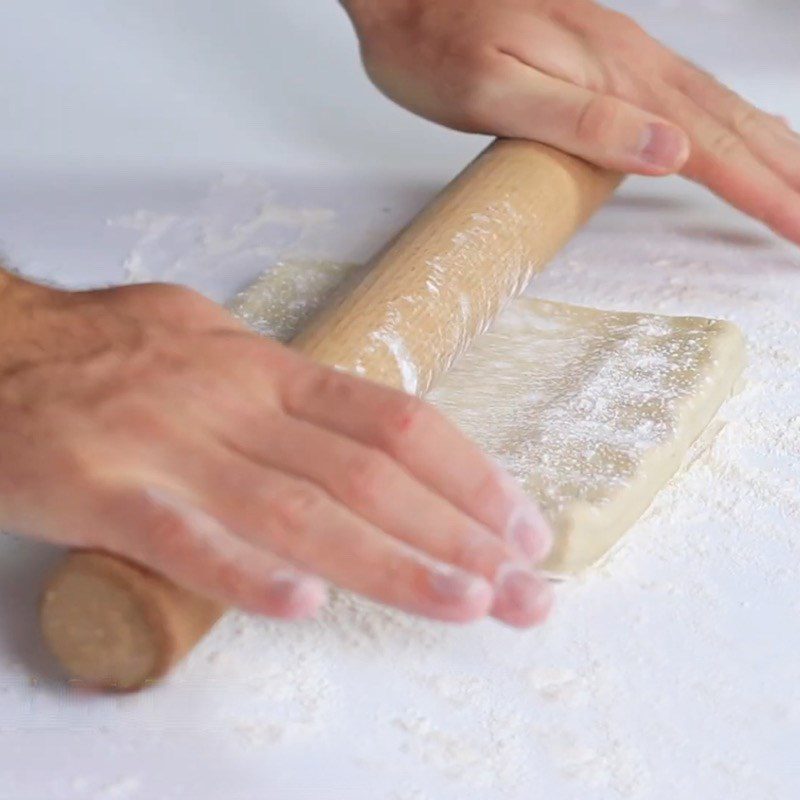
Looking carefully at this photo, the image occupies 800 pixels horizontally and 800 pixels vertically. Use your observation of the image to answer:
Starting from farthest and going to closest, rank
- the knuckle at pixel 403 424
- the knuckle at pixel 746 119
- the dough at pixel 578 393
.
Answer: the knuckle at pixel 746 119 → the dough at pixel 578 393 → the knuckle at pixel 403 424

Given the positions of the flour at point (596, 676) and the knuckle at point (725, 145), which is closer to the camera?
the flour at point (596, 676)

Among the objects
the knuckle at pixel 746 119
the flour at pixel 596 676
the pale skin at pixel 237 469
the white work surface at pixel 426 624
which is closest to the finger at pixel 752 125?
the knuckle at pixel 746 119

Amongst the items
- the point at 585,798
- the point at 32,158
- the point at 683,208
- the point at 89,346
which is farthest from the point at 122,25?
the point at 585,798

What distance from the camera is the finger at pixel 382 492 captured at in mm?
1021

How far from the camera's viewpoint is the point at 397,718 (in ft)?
3.64

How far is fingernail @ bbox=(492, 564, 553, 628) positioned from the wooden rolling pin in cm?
22

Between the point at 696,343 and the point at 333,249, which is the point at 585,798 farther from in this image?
the point at 333,249

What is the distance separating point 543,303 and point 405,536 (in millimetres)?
632

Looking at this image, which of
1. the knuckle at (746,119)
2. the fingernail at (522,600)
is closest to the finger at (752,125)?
the knuckle at (746,119)

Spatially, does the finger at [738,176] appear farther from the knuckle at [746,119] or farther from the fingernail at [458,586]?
the fingernail at [458,586]

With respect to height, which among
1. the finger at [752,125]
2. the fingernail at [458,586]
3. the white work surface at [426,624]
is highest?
the finger at [752,125]

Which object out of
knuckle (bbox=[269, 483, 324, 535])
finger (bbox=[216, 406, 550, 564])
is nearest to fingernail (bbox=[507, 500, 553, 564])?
finger (bbox=[216, 406, 550, 564])

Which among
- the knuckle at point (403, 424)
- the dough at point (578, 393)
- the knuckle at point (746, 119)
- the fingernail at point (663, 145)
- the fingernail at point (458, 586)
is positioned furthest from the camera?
the knuckle at point (746, 119)

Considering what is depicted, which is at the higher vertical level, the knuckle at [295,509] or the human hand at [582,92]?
the human hand at [582,92]
